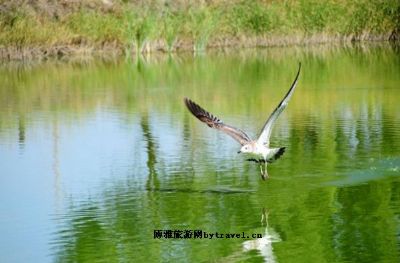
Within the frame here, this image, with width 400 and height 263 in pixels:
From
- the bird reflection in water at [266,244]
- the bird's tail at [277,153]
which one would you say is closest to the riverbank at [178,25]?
the bird's tail at [277,153]

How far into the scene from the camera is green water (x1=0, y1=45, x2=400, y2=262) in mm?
8495

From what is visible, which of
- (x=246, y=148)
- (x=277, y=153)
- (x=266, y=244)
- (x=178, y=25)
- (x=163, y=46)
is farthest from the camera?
(x=178, y=25)

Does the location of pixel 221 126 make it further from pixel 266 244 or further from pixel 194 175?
pixel 266 244

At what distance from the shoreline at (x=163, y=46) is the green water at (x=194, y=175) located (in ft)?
23.7

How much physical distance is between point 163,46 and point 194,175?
1871cm

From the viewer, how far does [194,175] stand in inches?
435

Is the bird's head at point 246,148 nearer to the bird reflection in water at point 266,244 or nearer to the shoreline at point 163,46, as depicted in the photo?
the bird reflection in water at point 266,244

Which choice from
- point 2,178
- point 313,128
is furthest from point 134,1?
point 2,178

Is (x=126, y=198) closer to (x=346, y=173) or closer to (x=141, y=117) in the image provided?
(x=346, y=173)

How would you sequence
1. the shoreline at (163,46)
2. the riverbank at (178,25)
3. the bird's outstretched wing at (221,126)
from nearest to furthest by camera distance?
the bird's outstretched wing at (221,126), the shoreline at (163,46), the riverbank at (178,25)

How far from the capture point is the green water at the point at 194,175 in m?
8.50

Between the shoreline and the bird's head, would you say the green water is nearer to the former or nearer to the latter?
the bird's head

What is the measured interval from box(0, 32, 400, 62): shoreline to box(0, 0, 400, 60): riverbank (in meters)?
0.02

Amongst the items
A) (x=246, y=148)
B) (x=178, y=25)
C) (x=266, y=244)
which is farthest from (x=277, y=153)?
(x=178, y=25)
